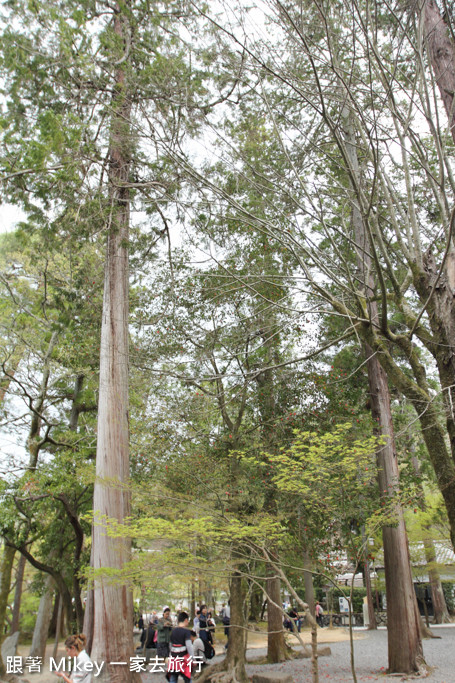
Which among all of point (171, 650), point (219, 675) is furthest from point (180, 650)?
point (219, 675)

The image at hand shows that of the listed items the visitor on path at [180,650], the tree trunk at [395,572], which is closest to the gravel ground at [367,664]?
the tree trunk at [395,572]

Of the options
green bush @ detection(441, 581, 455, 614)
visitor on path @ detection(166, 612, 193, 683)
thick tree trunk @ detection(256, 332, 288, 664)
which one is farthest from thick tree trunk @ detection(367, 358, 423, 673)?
green bush @ detection(441, 581, 455, 614)

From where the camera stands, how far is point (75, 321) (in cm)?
960

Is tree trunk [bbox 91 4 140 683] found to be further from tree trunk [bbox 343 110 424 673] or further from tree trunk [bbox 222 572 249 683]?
tree trunk [bbox 343 110 424 673]

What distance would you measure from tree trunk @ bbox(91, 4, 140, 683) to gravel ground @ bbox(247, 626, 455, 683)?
14.8 feet

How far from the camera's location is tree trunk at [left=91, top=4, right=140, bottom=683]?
6.12 metres

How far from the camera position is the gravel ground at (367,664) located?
8.20 m

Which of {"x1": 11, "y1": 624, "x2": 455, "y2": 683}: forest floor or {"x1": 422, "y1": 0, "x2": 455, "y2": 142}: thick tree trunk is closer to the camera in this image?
{"x1": 422, "y1": 0, "x2": 455, "y2": 142}: thick tree trunk

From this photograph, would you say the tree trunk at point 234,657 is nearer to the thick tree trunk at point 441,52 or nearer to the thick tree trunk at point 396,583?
the thick tree trunk at point 396,583

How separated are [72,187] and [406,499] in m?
6.99

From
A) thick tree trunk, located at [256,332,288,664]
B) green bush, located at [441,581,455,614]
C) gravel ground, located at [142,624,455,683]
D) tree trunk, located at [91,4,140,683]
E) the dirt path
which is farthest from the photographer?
green bush, located at [441,581,455,614]

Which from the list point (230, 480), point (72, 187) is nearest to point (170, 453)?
point (230, 480)

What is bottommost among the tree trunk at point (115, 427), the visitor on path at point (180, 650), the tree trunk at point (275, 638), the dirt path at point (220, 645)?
the dirt path at point (220, 645)

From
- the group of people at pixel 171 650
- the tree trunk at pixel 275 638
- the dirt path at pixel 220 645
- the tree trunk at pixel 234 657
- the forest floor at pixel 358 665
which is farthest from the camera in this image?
the tree trunk at pixel 275 638
